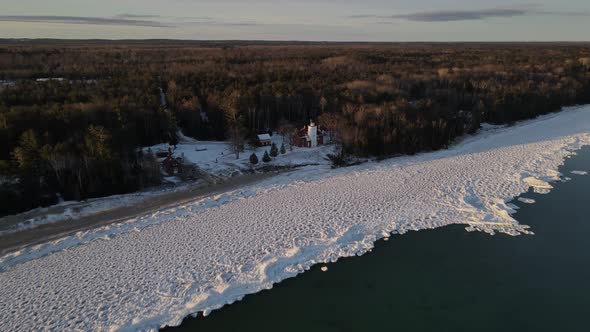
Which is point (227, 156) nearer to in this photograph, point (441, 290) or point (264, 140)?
point (264, 140)

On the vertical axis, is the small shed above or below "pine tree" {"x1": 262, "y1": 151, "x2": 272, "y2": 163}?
above

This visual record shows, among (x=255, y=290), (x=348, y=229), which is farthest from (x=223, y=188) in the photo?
(x=255, y=290)

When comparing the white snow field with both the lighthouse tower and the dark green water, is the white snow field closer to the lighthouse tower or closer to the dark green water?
the dark green water

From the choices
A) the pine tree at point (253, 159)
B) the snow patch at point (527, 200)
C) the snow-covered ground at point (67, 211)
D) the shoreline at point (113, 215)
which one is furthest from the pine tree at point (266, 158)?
the snow patch at point (527, 200)

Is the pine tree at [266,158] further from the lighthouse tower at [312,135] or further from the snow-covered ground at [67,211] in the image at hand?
the snow-covered ground at [67,211]

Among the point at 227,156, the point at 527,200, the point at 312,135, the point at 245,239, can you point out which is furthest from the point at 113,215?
Result: the point at 527,200

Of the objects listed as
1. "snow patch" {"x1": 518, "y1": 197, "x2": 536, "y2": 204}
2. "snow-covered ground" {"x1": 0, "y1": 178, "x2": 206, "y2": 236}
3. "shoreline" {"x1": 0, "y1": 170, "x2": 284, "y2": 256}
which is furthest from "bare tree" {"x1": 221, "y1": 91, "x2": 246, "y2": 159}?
"snow patch" {"x1": 518, "y1": 197, "x2": 536, "y2": 204}
